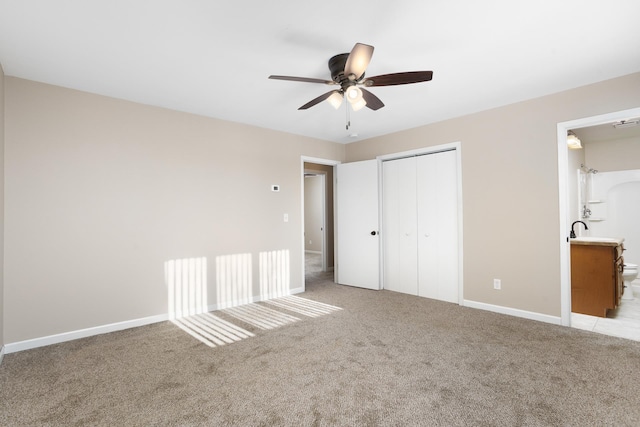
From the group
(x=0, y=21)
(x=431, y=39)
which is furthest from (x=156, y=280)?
(x=431, y=39)

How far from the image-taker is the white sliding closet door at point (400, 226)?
15.1 ft

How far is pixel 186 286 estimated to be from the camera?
3.71m

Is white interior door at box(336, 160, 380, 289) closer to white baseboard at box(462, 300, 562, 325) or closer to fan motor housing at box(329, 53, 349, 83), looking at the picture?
white baseboard at box(462, 300, 562, 325)

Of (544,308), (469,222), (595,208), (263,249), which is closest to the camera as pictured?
(544,308)

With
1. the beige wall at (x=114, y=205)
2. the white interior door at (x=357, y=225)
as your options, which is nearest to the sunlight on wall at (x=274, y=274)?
the beige wall at (x=114, y=205)

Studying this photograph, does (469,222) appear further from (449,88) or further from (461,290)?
(449,88)

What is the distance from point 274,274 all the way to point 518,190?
130 inches

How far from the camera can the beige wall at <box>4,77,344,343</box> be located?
280 centimetres

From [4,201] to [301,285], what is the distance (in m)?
3.48

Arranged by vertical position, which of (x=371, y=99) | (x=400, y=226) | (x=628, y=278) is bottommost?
(x=628, y=278)

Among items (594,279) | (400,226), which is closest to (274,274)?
(400,226)

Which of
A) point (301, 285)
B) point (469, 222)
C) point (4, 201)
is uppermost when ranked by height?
point (4, 201)

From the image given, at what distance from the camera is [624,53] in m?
2.49

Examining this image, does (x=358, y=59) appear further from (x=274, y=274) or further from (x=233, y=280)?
(x=274, y=274)
